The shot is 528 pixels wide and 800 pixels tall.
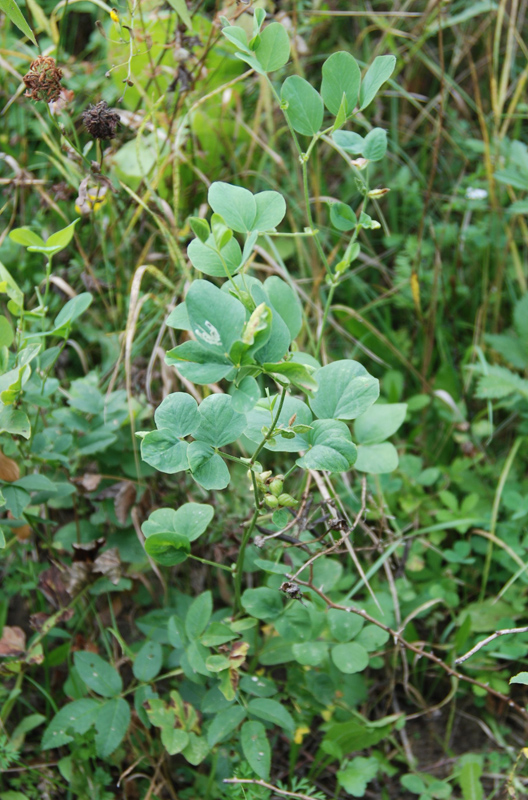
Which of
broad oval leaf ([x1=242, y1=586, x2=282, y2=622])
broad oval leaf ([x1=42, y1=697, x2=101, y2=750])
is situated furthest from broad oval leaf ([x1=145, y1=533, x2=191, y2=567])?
broad oval leaf ([x1=42, y1=697, x2=101, y2=750])

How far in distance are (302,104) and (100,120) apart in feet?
1.28

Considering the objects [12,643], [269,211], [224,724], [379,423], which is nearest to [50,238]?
[269,211]

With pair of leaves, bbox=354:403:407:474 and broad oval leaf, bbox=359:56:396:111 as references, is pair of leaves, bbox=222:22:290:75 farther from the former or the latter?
pair of leaves, bbox=354:403:407:474

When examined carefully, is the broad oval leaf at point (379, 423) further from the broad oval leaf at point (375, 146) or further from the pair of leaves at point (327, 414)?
the broad oval leaf at point (375, 146)

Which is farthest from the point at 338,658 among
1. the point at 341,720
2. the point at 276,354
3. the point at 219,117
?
the point at 219,117

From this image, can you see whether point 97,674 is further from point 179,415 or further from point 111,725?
point 179,415

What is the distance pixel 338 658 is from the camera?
3.76 ft

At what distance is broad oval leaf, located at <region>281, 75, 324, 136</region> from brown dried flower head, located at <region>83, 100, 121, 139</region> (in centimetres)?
36

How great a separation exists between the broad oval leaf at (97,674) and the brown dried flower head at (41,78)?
3.23 ft

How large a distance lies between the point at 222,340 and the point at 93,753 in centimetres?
89

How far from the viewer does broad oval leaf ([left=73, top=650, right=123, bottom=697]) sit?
3.86ft

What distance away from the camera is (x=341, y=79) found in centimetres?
96

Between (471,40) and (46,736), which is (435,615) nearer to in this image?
(46,736)

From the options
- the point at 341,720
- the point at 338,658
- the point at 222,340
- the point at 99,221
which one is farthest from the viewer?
the point at 99,221
